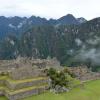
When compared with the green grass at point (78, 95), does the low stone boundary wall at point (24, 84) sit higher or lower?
higher

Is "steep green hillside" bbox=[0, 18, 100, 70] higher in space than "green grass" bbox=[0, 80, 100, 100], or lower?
→ higher

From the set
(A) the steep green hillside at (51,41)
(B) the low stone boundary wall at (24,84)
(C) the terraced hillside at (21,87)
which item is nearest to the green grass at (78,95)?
(C) the terraced hillside at (21,87)

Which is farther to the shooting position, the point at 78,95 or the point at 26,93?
the point at 78,95

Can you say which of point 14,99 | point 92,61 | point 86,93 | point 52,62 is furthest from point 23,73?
point 92,61

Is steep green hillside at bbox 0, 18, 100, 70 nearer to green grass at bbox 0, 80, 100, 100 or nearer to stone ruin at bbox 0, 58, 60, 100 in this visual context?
green grass at bbox 0, 80, 100, 100

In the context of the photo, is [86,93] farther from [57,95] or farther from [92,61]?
[92,61]

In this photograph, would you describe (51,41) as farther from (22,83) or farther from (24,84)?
(22,83)

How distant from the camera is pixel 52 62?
138 ft

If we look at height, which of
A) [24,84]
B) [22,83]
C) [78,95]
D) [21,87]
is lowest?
[78,95]

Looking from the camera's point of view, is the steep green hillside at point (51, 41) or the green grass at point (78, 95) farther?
the steep green hillside at point (51, 41)

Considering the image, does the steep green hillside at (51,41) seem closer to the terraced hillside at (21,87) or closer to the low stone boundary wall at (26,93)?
the terraced hillside at (21,87)

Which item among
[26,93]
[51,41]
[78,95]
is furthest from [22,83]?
[51,41]

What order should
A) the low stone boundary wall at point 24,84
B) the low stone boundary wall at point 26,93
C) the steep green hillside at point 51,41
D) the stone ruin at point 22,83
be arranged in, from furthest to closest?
the steep green hillside at point 51,41, the low stone boundary wall at point 24,84, the stone ruin at point 22,83, the low stone boundary wall at point 26,93

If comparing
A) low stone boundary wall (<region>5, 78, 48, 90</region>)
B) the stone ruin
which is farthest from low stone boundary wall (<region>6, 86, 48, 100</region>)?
low stone boundary wall (<region>5, 78, 48, 90</region>)
